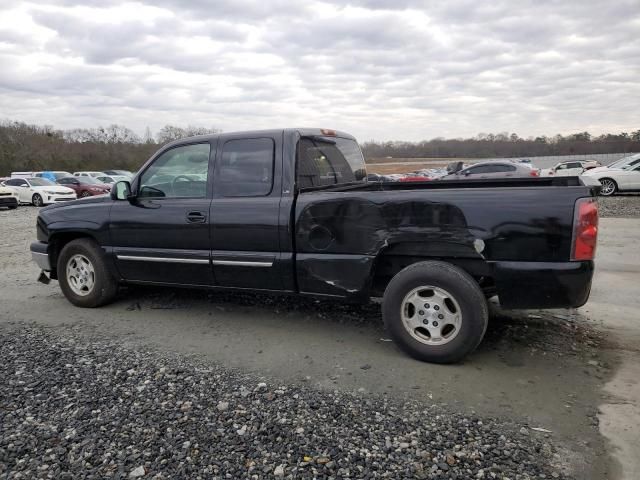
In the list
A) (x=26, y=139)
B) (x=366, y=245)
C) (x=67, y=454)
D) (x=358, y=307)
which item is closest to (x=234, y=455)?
(x=67, y=454)

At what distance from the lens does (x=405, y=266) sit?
4098 millimetres

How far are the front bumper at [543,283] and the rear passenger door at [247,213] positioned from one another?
1859 mm

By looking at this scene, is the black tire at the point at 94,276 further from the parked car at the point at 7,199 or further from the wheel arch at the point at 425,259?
the parked car at the point at 7,199

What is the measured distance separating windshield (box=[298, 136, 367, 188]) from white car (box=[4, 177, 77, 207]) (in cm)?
2102

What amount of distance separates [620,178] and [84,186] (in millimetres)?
25367

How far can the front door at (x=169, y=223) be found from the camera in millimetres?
4691

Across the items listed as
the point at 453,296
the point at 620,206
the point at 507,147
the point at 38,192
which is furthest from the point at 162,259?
the point at 507,147

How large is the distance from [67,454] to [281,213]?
2362mm

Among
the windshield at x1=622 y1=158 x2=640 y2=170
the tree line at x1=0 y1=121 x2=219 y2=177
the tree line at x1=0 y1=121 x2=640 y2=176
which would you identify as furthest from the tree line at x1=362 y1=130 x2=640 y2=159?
the windshield at x1=622 y1=158 x2=640 y2=170

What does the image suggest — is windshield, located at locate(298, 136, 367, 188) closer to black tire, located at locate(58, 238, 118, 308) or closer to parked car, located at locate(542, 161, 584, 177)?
black tire, located at locate(58, 238, 118, 308)

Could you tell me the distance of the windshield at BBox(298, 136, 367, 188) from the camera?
450cm

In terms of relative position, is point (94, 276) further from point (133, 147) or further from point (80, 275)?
point (133, 147)

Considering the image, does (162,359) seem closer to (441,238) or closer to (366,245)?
(366,245)

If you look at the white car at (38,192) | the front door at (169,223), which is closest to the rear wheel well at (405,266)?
the front door at (169,223)
